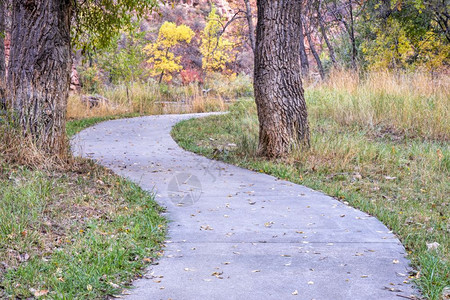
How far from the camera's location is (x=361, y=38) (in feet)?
74.3

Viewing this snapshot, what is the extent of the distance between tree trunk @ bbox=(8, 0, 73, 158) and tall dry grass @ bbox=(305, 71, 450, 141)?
7125 millimetres

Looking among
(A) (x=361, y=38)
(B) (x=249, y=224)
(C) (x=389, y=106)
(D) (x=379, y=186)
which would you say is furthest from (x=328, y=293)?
(A) (x=361, y=38)

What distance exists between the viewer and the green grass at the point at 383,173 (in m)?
4.68

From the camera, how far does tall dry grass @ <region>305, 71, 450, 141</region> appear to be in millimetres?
10727

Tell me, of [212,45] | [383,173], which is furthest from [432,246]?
[212,45]

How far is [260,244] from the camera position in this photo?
455 centimetres

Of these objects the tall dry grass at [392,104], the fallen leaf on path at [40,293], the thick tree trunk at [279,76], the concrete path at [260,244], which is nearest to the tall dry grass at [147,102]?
the tall dry grass at [392,104]

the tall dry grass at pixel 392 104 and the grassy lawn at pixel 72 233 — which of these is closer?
the grassy lawn at pixel 72 233

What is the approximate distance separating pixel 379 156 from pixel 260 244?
4537 millimetres

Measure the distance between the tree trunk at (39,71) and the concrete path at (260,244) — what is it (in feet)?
4.31

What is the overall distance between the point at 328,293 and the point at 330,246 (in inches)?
39.4

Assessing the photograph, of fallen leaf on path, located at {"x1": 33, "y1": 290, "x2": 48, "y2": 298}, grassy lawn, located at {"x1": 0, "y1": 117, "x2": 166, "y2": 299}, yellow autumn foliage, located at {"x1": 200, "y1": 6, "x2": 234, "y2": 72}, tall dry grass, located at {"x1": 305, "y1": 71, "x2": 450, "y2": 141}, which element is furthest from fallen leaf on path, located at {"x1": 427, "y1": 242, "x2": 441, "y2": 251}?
yellow autumn foliage, located at {"x1": 200, "y1": 6, "x2": 234, "y2": 72}

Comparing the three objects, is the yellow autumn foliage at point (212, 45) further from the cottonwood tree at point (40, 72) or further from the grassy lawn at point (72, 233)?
the grassy lawn at point (72, 233)

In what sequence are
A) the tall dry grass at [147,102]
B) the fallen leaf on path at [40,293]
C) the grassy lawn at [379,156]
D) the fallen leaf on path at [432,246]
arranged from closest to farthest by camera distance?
the fallen leaf on path at [40,293] < the fallen leaf on path at [432,246] < the grassy lawn at [379,156] < the tall dry grass at [147,102]
